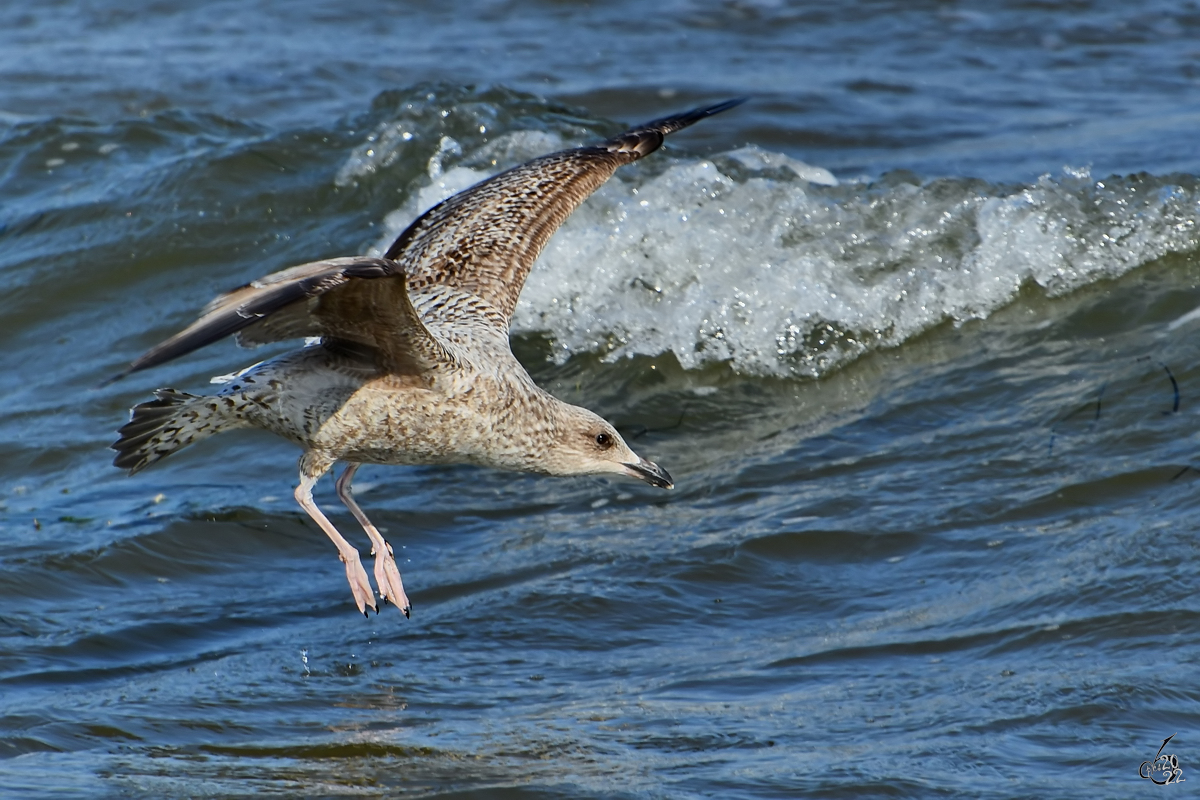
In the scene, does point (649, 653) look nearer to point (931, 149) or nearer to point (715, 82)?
point (931, 149)

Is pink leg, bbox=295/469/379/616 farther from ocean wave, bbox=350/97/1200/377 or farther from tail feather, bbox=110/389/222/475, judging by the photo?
ocean wave, bbox=350/97/1200/377

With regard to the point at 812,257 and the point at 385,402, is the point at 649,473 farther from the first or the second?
the point at 812,257

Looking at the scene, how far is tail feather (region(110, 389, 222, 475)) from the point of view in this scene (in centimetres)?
488

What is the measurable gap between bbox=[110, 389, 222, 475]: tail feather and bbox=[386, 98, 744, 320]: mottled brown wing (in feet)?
3.68

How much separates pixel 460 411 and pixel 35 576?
68.5 inches

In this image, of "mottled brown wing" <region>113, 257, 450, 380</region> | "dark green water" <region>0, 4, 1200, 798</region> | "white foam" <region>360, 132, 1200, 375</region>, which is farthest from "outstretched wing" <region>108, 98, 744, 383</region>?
"white foam" <region>360, 132, 1200, 375</region>

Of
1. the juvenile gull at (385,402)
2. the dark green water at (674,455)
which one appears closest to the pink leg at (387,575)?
the juvenile gull at (385,402)

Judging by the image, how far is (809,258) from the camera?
7902 millimetres

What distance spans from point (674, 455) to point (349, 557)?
193cm

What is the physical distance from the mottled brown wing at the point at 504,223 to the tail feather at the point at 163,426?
1.12m

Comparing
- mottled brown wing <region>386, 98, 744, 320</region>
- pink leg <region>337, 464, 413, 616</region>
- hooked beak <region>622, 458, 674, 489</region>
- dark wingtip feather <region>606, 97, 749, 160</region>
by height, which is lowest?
pink leg <region>337, 464, 413, 616</region>

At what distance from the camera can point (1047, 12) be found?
12602 millimetres

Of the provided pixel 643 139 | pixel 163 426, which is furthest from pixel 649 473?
pixel 643 139

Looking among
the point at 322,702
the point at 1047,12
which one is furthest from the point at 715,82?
the point at 322,702
